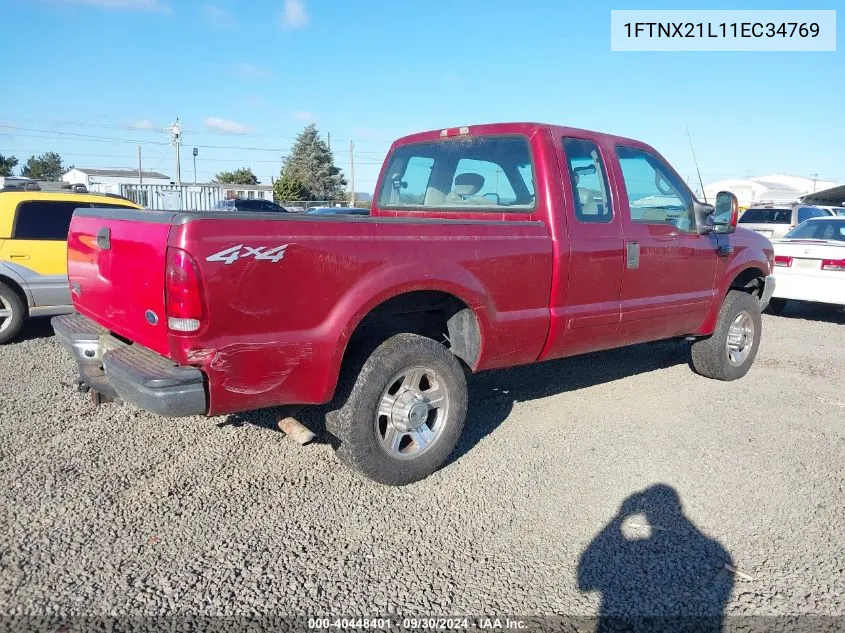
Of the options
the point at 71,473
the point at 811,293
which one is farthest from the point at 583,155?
the point at 811,293

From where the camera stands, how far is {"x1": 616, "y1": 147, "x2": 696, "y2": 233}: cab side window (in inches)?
183

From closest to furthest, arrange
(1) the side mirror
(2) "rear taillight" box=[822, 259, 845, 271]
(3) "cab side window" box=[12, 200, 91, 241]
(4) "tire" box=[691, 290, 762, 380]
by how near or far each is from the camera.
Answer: (1) the side mirror
(4) "tire" box=[691, 290, 762, 380]
(3) "cab side window" box=[12, 200, 91, 241]
(2) "rear taillight" box=[822, 259, 845, 271]

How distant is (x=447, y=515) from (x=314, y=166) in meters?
66.8

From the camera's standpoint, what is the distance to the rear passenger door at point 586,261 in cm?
409

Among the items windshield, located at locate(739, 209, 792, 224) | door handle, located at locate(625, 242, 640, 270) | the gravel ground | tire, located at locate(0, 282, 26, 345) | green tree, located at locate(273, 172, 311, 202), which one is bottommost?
the gravel ground

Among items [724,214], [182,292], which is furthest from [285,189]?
[182,292]

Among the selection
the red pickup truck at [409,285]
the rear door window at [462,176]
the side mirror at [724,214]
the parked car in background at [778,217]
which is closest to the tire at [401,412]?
the red pickup truck at [409,285]

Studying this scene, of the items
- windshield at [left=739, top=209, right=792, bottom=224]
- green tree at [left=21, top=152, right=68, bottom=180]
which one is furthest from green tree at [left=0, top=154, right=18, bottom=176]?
windshield at [left=739, top=209, right=792, bottom=224]

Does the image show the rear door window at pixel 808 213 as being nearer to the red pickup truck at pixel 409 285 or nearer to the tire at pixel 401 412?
the red pickup truck at pixel 409 285

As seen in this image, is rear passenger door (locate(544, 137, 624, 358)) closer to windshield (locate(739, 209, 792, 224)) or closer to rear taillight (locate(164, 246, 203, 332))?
rear taillight (locate(164, 246, 203, 332))

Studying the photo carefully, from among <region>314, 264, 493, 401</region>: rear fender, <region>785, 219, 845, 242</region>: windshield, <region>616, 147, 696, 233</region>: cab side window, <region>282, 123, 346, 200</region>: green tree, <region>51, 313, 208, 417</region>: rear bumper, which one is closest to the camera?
<region>51, 313, 208, 417</region>: rear bumper

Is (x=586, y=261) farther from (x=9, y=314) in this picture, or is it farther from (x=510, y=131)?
(x=9, y=314)

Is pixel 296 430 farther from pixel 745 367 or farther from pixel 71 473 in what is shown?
pixel 745 367

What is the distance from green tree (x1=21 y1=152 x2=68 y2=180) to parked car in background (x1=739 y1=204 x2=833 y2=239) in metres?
94.5
